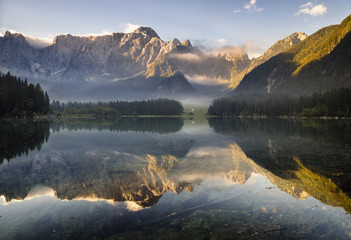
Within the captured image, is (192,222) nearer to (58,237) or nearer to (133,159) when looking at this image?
(58,237)

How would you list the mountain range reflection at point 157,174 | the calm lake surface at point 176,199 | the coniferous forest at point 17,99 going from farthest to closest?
the coniferous forest at point 17,99, the mountain range reflection at point 157,174, the calm lake surface at point 176,199

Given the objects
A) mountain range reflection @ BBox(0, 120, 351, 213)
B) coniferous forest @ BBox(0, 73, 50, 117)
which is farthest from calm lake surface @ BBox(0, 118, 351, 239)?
coniferous forest @ BBox(0, 73, 50, 117)

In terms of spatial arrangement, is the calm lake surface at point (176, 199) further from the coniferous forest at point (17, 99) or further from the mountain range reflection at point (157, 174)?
the coniferous forest at point (17, 99)

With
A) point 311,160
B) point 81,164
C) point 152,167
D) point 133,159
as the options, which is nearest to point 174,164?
point 152,167

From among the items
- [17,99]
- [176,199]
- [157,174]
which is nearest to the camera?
[176,199]

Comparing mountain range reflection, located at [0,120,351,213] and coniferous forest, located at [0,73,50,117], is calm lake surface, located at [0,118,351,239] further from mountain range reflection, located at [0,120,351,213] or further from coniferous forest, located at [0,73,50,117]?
coniferous forest, located at [0,73,50,117]

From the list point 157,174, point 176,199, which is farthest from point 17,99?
Result: point 176,199

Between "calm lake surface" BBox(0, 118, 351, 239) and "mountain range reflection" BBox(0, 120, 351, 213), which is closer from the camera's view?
"calm lake surface" BBox(0, 118, 351, 239)

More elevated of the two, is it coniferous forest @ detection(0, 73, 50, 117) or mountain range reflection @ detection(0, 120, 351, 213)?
coniferous forest @ detection(0, 73, 50, 117)

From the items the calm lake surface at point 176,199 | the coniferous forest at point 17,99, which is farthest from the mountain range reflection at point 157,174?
the coniferous forest at point 17,99

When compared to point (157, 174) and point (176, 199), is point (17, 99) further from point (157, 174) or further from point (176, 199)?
point (176, 199)

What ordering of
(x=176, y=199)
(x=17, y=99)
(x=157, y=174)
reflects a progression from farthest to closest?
(x=17, y=99) < (x=157, y=174) < (x=176, y=199)

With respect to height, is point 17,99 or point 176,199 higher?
point 17,99

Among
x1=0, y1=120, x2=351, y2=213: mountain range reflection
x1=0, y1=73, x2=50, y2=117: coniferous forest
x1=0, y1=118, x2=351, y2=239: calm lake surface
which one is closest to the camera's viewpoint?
x1=0, y1=118, x2=351, y2=239: calm lake surface
